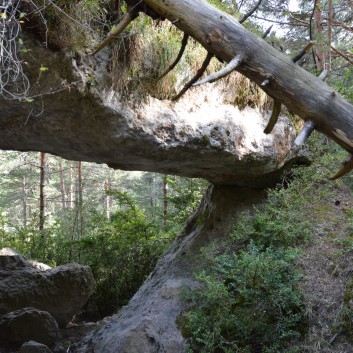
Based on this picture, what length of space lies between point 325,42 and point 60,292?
596 cm

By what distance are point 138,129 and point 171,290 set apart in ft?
7.90

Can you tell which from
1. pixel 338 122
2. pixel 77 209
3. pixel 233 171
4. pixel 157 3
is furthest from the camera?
pixel 77 209

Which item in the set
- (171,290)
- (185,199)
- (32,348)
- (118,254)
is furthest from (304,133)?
(185,199)

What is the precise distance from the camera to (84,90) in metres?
4.18

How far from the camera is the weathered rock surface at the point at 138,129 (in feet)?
13.7

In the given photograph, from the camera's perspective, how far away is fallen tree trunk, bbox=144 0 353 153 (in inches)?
112

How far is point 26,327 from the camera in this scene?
599 centimetres

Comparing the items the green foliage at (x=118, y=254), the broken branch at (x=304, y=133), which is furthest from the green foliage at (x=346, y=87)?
the green foliage at (x=118, y=254)

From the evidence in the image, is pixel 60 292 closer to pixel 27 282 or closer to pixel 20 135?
pixel 27 282

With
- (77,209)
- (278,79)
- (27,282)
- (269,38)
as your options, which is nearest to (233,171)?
(269,38)

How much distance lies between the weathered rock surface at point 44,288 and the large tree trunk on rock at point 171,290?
3.84ft

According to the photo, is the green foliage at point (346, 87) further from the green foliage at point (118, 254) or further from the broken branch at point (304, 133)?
the green foliage at point (118, 254)

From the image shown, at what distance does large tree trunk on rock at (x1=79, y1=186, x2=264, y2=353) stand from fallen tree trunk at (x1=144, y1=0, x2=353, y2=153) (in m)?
3.17

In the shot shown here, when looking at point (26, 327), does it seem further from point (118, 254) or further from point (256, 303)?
point (256, 303)
